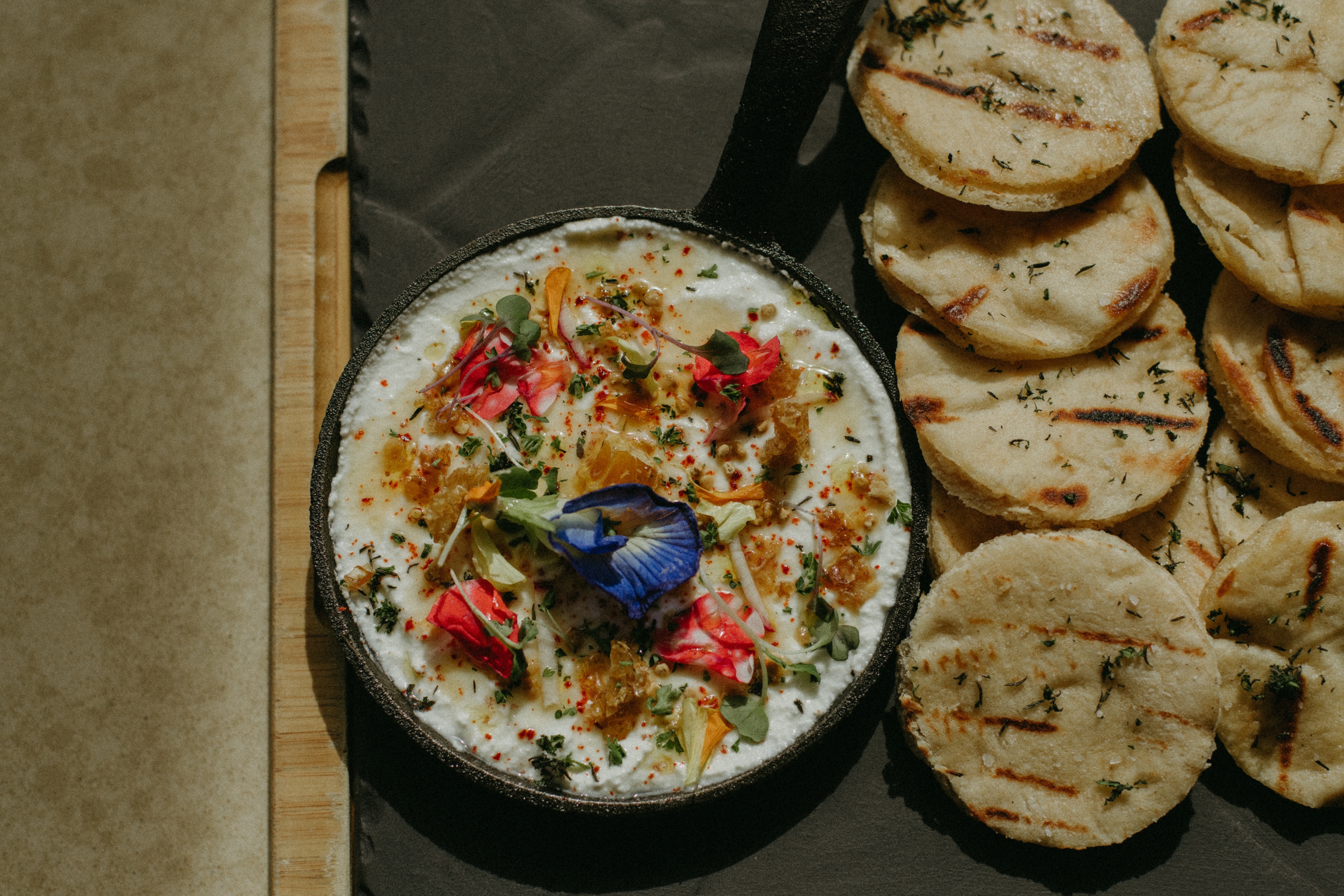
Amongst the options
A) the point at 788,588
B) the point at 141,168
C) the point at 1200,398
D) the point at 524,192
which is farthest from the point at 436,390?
the point at 1200,398

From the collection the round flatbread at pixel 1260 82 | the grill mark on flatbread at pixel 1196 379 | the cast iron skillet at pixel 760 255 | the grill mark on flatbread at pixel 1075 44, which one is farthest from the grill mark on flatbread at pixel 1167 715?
the grill mark on flatbread at pixel 1075 44

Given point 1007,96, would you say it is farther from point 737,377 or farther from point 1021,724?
point 1021,724

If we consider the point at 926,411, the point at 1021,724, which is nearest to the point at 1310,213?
the point at 926,411

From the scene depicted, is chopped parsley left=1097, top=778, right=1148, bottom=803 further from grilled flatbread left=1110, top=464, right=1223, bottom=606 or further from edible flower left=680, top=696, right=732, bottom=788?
edible flower left=680, top=696, right=732, bottom=788

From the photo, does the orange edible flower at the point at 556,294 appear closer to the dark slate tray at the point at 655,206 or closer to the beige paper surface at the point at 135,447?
the dark slate tray at the point at 655,206

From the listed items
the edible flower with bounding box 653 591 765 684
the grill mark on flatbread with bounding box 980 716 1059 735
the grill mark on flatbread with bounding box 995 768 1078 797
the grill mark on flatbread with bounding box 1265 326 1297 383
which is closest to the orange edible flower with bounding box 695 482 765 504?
the edible flower with bounding box 653 591 765 684

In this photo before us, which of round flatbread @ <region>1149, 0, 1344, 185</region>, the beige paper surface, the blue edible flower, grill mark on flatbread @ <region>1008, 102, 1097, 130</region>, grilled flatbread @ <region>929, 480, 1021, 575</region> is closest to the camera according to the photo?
the blue edible flower
